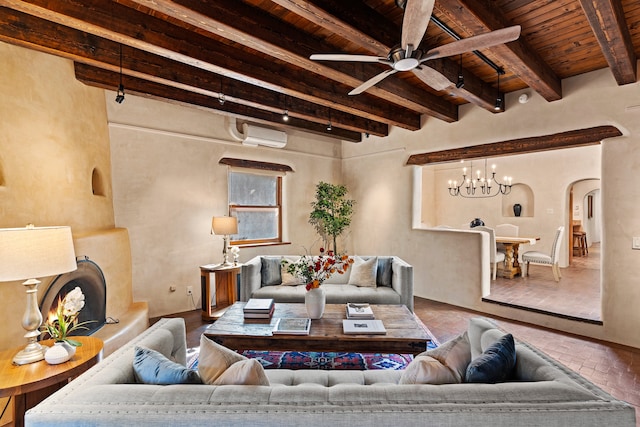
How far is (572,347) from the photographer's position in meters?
3.16

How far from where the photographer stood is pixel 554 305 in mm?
3992

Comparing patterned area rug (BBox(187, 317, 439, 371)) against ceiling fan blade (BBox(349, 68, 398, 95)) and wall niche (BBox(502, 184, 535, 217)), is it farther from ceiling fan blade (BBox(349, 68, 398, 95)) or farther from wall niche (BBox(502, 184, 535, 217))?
wall niche (BBox(502, 184, 535, 217))

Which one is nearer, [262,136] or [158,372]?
[158,372]

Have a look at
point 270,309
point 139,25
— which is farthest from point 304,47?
point 270,309

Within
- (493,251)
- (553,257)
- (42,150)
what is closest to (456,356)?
(42,150)

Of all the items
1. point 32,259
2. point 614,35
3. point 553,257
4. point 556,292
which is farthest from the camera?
point 553,257

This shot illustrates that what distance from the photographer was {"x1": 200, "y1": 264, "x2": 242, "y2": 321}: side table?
4.01 m

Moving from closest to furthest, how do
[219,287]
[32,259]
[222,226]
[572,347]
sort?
[32,259]
[572,347]
[222,226]
[219,287]

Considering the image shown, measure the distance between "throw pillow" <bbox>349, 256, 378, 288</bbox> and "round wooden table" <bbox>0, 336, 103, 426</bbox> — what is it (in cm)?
275

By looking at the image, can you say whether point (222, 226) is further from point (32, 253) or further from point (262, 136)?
point (32, 253)

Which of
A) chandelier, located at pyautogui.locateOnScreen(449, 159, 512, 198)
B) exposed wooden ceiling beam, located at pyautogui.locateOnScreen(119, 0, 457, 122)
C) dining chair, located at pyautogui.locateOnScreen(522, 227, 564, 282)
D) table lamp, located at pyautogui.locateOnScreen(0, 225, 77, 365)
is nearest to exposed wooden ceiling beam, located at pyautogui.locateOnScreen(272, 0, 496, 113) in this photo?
exposed wooden ceiling beam, located at pyautogui.locateOnScreen(119, 0, 457, 122)

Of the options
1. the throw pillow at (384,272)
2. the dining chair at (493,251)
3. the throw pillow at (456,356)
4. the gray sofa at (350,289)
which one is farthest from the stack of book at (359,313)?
the dining chair at (493,251)

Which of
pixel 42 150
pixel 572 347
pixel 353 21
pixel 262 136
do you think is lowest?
pixel 572 347

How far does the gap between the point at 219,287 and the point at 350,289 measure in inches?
74.9
